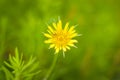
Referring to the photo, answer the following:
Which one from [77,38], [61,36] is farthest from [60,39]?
[77,38]

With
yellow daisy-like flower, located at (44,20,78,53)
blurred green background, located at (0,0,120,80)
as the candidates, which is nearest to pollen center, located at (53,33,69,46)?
yellow daisy-like flower, located at (44,20,78,53)

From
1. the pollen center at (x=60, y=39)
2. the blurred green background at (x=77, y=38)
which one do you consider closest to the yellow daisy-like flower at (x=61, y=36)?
the pollen center at (x=60, y=39)

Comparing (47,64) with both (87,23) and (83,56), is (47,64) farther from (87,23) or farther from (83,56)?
(87,23)

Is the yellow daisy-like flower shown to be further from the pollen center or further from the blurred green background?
the blurred green background

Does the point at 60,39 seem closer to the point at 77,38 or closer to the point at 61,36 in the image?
the point at 61,36

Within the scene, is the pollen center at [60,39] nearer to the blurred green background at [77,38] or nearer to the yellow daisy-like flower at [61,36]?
the yellow daisy-like flower at [61,36]

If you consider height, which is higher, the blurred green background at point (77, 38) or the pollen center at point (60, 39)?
the blurred green background at point (77, 38)

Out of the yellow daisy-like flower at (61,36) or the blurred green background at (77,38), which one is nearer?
the yellow daisy-like flower at (61,36)

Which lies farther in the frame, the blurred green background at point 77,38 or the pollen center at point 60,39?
the blurred green background at point 77,38
